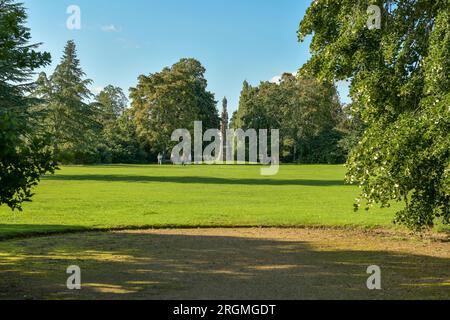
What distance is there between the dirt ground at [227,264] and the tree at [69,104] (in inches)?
1875

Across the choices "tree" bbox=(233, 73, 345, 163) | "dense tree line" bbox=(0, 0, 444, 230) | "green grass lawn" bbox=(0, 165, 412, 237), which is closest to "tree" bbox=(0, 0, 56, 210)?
"dense tree line" bbox=(0, 0, 444, 230)

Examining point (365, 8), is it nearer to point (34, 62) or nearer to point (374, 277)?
point (374, 277)

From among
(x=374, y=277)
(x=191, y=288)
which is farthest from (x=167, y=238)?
(x=374, y=277)

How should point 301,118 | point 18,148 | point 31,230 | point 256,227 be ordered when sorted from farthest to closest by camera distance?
point 301,118 < point 256,227 < point 31,230 < point 18,148

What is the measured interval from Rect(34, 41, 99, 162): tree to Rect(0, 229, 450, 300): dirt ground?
47619mm

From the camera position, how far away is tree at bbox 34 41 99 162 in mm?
59562

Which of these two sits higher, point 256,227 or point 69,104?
point 69,104

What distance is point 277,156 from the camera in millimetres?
86812

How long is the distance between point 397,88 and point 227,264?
5.49 m

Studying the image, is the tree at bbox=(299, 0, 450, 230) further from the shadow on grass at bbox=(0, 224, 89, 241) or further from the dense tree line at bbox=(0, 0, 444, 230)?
the shadow on grass at bbox=(0, 224, 89, 241)

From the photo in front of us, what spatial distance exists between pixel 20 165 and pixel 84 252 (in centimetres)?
450

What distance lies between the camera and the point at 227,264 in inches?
382

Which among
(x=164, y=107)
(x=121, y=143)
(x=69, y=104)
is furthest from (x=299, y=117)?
(x=69, y=104)

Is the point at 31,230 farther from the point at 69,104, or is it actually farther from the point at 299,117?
the point at 299,117
